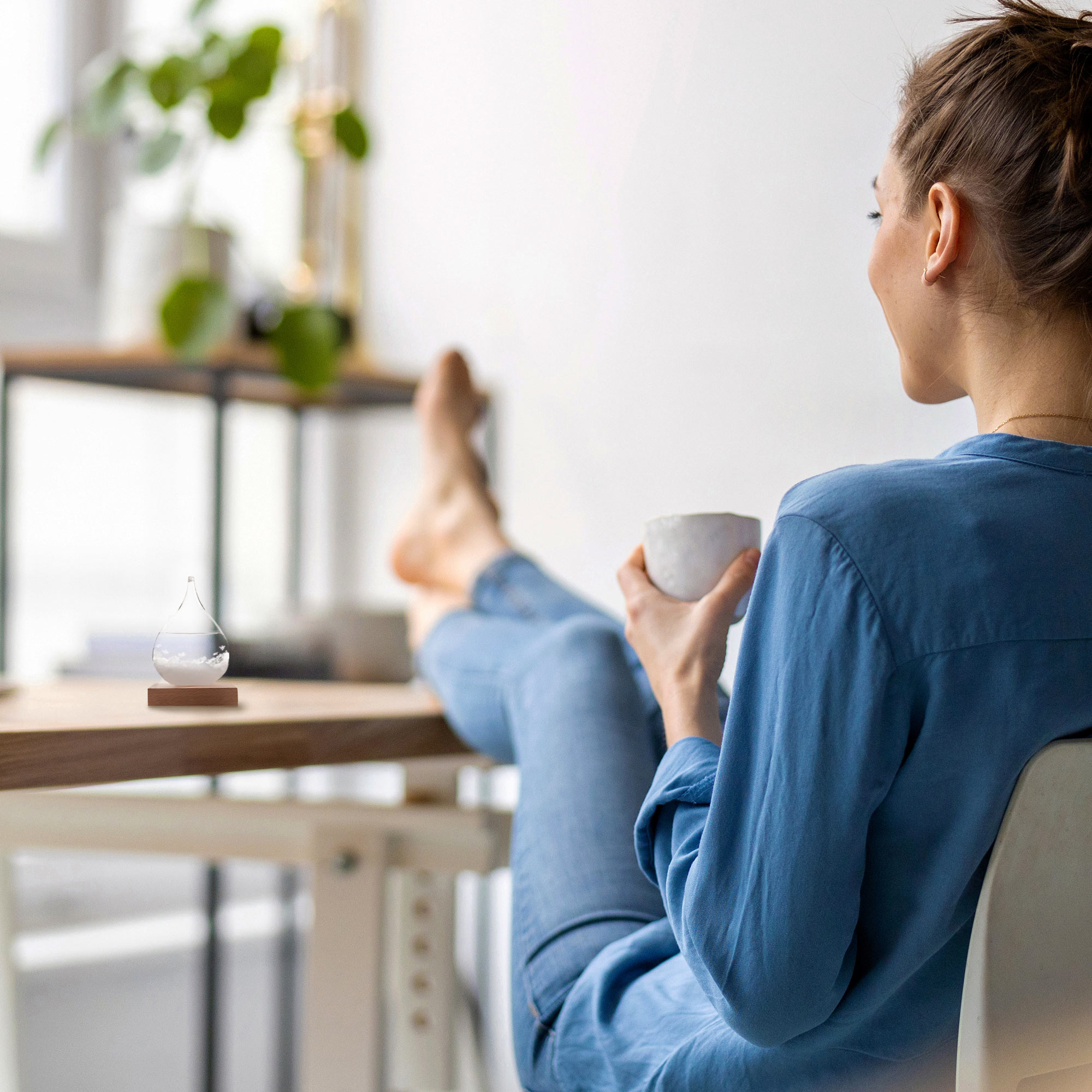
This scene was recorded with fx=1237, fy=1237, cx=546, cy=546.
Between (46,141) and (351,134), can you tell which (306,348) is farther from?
(46,141)

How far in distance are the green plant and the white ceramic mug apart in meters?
0.97

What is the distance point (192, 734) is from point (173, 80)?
3.80ft

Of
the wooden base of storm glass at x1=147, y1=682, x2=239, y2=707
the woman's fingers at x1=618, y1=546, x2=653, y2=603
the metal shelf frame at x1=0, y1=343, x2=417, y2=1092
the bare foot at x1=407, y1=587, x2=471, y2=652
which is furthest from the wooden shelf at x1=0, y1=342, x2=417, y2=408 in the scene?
the woman's fingers at x1=618, y1=546, x2=653, y2=603

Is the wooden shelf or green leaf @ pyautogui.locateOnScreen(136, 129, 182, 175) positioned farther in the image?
green leaf @ pyautogui.locateOnScreen(136, 129, 182, 175)

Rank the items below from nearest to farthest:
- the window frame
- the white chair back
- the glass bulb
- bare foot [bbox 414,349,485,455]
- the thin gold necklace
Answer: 1. the white chair back
2. the thin gold necklace
3. the glass bulb
4. bare foot [bbox 414,349,485,455]
5. the window frame

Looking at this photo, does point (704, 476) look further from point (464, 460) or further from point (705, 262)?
point (464, 460)

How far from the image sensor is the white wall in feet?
2.70

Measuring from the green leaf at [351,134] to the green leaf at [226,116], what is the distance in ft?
0.51

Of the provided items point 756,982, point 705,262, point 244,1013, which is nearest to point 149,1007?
point 244,1013

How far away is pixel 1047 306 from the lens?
1.89ft

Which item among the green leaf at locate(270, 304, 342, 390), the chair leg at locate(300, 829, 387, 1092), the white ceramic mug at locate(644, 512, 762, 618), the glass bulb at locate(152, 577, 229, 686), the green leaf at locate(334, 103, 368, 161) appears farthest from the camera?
the green leaf at locate(334, 103, 368, 161)

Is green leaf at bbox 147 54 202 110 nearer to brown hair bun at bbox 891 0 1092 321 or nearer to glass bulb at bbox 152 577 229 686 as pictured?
glass bulb at bbox 152 577 229 686

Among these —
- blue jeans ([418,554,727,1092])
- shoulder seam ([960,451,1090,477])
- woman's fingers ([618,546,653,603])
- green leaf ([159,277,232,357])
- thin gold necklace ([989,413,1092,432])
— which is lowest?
blue jeans ([418,554,727,1092])

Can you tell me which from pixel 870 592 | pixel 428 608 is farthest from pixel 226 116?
pixel 870 592
